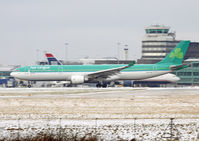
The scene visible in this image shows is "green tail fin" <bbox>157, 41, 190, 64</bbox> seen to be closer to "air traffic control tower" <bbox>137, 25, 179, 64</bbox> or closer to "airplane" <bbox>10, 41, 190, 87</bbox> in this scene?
"airplane" <bbox>10, 41, 190, 87</bbox>

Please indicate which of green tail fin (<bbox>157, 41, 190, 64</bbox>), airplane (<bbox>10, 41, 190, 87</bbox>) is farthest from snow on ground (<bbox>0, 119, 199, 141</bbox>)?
green tail fin (<bbox>157, 41, 190, 64</bbox>)

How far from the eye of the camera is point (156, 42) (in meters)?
167

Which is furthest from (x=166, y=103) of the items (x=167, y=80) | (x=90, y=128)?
(x=167, y=80)

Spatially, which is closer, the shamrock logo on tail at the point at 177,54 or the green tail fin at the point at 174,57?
the green tail fin at the point at 174,57

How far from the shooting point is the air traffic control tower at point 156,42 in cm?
16612

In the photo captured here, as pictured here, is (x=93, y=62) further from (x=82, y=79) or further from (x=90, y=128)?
(x=90, y=128)

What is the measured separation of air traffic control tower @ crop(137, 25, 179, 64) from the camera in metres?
166

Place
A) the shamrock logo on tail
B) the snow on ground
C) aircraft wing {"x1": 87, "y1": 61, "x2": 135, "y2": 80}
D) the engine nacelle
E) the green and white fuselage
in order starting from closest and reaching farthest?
the snow on ground → aircraft wing {"x1": 87, "y1": 61, "x2": 135, "y2": 80} → the engine nacelle → the green and white fuselage → the shamrock logo on tail

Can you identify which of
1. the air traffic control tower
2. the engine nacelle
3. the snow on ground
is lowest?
the snow on ground

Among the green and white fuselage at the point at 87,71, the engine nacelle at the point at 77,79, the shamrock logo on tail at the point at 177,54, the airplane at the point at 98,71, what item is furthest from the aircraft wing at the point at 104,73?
the shamrock logo on tail at the point at 177,54

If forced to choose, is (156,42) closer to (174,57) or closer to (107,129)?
(174,57)

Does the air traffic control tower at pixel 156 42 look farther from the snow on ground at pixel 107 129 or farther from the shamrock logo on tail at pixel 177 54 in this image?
the snow on ground at pixel 107 129

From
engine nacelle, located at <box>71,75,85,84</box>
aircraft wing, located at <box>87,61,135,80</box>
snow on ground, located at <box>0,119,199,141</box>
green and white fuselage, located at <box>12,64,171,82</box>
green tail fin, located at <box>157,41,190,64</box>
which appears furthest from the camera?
green tail fin, located at <box>157,41,190,64</box>

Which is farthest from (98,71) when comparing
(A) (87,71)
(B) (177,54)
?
(B) (177,54)
